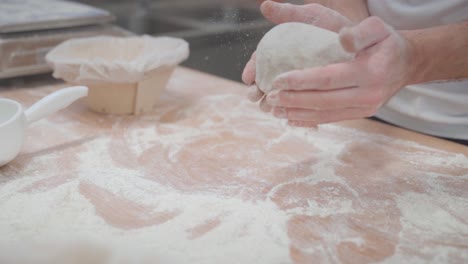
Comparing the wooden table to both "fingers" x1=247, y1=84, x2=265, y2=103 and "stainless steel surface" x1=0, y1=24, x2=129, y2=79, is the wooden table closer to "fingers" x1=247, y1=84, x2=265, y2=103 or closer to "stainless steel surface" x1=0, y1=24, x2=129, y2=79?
"fingers" x1=247, y1=84, x2=265, y2=103

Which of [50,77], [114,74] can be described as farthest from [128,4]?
[114,74]

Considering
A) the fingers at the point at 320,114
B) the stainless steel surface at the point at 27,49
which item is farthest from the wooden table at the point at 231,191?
the stainless steel surface at the point at 27,49

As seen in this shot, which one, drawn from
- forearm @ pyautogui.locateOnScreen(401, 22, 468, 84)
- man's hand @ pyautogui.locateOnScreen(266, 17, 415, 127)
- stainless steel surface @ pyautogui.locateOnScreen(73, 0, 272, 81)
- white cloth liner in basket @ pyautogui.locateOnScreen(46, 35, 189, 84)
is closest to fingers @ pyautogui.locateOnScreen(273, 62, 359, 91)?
man's hand @ pyautogui.locateOnScreen(266, 17, 415, 127)

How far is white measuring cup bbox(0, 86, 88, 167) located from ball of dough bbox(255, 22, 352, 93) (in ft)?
1.75

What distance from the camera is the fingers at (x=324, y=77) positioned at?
0.87 meters

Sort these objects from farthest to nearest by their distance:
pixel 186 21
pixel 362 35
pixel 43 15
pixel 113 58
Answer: pixel 186 21 < pixel 43 15 < pixel 113 58 < pixel 362 35

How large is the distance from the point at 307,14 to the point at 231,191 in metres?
0.45

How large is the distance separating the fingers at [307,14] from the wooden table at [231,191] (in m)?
0.35

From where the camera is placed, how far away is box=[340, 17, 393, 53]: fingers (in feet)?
2.72

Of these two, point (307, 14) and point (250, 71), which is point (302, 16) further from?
point (250, 71)

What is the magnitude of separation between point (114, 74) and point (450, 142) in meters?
1.00

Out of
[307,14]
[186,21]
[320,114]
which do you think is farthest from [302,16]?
[186,21]

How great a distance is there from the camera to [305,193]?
1029 millimetres

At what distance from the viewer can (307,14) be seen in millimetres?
1075
